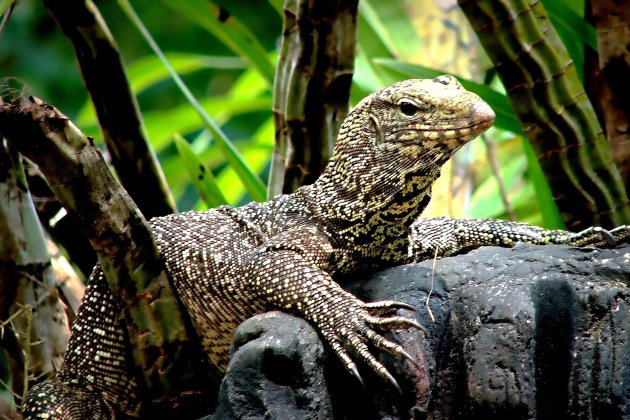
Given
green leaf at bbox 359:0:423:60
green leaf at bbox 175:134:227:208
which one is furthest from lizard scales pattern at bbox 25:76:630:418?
green leaf at bbox 359:0:423:60

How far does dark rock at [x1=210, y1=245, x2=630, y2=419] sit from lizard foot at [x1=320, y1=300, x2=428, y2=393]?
0.05m

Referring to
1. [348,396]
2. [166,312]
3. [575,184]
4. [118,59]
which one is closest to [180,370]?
[166,312]

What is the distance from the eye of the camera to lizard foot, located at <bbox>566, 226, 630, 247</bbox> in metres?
2.47

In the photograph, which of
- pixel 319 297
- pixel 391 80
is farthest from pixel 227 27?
pixel 319 297

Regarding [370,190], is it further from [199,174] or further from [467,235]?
[199,174]

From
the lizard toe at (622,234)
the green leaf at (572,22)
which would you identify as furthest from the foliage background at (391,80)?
the lizard toe at (622,234)

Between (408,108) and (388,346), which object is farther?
(408,108)

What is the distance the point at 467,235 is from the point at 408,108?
22.6 inches

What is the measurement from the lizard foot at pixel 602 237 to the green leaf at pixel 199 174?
1671 millimetres

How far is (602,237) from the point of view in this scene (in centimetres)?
250

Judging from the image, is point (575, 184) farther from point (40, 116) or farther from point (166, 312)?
point (40, 116)

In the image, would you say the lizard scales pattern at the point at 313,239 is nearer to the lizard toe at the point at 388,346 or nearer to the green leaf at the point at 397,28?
the lizard toe at the point at 388,346

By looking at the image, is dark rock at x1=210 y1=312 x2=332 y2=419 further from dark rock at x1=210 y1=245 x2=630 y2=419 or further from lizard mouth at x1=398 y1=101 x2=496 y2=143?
lizard mouth at x1=398 y1=101 x2=496 y2=143

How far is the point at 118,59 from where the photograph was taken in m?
3.29
